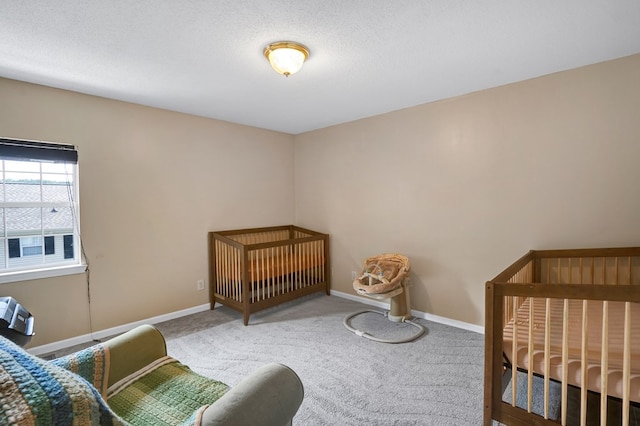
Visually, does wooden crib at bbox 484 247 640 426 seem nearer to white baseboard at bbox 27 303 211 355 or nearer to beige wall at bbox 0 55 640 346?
beige wall at bbox 0 55 640 346

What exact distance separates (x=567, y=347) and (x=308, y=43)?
7.19 ft

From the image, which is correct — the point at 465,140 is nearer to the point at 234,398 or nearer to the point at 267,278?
the point at 267,278

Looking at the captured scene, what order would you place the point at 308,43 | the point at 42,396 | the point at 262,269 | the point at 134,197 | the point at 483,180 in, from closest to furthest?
the point at 42,396 < the point at 308,43 < the point at 483,180 < the point at 134,197 < the point at 262,269

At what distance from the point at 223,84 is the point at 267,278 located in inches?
81.3

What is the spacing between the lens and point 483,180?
2904 mm

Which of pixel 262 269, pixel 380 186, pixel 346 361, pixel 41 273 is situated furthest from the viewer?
pixel 380 186

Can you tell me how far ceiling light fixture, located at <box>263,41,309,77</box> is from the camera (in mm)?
1976

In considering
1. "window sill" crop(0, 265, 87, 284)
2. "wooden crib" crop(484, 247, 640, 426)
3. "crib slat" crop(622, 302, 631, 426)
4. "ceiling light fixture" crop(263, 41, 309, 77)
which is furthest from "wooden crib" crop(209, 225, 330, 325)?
"crib slat" crop(622, 302, 631, 426)

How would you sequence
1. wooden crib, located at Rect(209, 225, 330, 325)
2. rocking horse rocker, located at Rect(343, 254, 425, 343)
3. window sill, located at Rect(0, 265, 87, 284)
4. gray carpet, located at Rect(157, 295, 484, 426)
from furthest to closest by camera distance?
wooden crib, located at Rect(209, 225, 330, 325) < rocking horse rocker, located at Rect(343, 254, 425, 343) < window sill, located at Rect(0, 265, 87, 284) < gray carpet, located at Rect(157, 295, 484, 426)

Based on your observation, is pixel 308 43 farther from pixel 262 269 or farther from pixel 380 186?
pixel 262 269

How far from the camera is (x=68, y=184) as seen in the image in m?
2.86

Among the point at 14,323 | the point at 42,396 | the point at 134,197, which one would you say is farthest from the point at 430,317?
the point at 14,323

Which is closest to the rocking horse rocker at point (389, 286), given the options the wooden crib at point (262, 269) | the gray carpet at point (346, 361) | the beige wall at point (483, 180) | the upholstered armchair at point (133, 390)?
the gray carpet at point (346, 361)

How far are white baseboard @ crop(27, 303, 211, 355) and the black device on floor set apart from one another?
604mm
